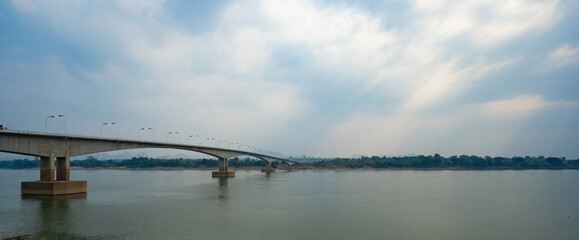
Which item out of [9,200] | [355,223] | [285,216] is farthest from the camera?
[9,200]

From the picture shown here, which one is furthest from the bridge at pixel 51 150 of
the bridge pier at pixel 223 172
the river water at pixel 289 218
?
the bridge pier at pixel 223 172

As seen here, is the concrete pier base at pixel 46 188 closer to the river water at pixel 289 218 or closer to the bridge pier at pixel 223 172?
the river water at pixel 289 218

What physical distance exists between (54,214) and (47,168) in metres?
17.0

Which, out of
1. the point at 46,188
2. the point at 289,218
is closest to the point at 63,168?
the point at 46,188

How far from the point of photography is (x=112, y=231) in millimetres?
26938

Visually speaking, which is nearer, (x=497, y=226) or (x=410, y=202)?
(x=497, y=226)

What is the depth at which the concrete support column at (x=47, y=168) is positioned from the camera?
4819 centimetres

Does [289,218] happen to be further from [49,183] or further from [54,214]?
[49,183]

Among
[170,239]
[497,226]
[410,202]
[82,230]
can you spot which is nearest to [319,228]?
[170,239]

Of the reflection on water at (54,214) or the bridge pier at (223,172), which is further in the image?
the bridge pier at (223,172)

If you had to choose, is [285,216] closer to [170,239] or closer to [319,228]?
[319,228]

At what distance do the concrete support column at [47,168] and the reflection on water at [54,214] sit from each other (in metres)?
2.54

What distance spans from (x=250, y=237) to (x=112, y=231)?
379 inches

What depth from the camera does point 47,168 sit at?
48.3m
